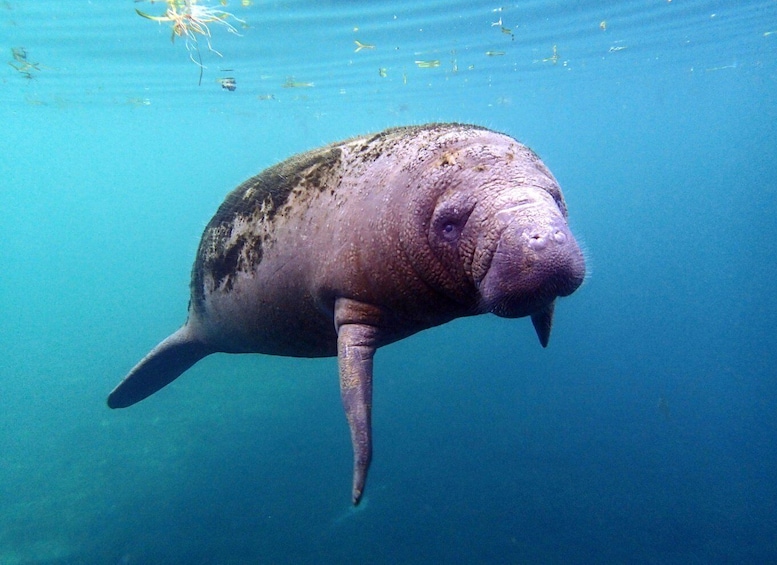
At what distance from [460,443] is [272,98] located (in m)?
24.1

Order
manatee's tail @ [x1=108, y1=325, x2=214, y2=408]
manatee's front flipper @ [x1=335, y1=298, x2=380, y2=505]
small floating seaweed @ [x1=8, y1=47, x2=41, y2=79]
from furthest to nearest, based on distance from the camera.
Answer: small floating seaweed @ [x1=8, y1=47, x2=41, y2=79], manatee's tail @ [x1=108, y1=325, x2=214, y2=408], manatee's front flipper @ [x1=335, y1=298, x2=380, y2=505]

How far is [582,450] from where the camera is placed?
42.5ft

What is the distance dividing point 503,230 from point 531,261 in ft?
0.81

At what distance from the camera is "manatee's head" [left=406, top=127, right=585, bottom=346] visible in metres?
2.54

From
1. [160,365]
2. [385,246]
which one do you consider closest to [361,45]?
[160,365]

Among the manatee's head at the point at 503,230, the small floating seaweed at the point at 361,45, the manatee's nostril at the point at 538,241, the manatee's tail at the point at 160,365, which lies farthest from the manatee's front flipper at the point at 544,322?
the small floating seaweed at the point at 361,45

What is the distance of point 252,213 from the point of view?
4.38 m

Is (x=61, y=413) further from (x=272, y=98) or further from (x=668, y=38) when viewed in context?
(x=668, y=38)

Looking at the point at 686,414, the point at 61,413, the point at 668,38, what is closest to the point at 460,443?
the point at 686,414

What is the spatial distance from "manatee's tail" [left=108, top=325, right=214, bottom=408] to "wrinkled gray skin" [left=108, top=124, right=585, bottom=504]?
68.9 inches

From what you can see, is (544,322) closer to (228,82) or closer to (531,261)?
(531,261)

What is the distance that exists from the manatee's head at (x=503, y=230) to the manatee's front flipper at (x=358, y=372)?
26.2 inches

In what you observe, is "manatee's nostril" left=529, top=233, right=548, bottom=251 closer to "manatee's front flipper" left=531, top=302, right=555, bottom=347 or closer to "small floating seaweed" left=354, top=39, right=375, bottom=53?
"manatee's front flipper" left=531, top=302, right=555, bottom=347

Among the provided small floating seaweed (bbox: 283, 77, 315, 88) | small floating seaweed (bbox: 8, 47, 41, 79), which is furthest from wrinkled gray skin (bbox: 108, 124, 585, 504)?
small floating seaweed (bbox: 283, 77, 315, 88)
